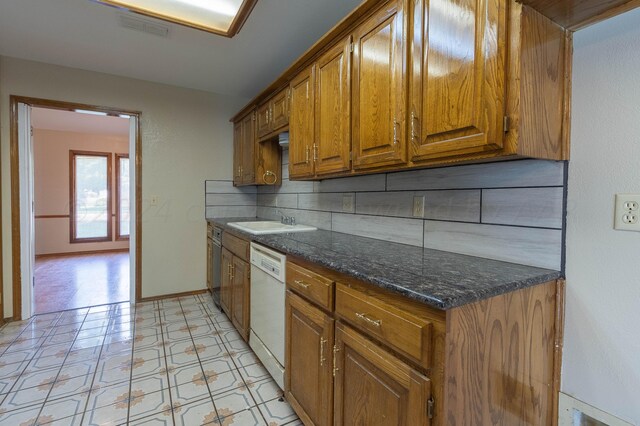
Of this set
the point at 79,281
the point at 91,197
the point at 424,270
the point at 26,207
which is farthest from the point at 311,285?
the point at 91,197

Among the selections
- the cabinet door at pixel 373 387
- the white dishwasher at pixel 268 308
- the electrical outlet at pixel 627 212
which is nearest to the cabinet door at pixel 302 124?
the white dishwasher at pixel 268 308

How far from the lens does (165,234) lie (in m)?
3.31

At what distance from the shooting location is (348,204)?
6.94ft

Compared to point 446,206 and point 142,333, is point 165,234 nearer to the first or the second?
point 142,333

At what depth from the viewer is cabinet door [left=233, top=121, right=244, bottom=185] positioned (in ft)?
11.0

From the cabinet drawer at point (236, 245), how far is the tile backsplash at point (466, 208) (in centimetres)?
65

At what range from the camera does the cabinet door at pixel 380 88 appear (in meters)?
1.28

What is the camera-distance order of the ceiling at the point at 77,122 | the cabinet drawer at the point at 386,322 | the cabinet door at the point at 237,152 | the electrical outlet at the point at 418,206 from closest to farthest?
1. the cabinet drawer at the point at 386,322
2. the electrical outlet at the point at 418,206
3. the cabinet door at the point at 237,152
4. the ceiling at the point at 77,122

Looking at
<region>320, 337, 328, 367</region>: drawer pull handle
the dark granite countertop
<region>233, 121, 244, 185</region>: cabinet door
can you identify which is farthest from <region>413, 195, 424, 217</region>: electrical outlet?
<region>233, 121, 244, 185</region>: cabinet door

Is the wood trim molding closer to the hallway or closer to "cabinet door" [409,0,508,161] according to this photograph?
the hallway

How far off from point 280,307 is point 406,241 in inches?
30.7

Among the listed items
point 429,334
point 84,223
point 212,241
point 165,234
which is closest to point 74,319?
point 165,234

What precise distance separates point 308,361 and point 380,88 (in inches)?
50.6

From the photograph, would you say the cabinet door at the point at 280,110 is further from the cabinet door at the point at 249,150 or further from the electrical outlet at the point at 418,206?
the electrical outlet at the point at 418,206
